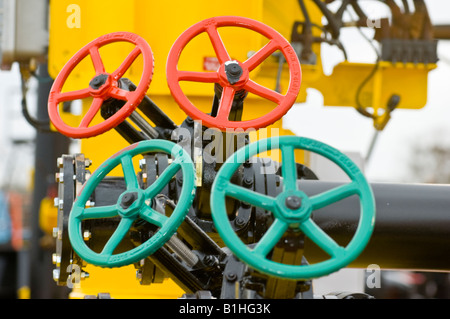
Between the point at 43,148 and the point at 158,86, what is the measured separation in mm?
4562

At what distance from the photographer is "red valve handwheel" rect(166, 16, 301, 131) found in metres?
1.08

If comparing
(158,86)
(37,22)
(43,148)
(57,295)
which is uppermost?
(37,22)

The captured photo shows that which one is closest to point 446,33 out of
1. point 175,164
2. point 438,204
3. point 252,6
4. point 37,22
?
point 252,6

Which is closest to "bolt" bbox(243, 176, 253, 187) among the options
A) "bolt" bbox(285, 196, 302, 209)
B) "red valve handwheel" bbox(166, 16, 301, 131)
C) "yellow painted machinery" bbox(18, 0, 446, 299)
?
"yellow painted machinery" bbox(18, 0, 446, 299)

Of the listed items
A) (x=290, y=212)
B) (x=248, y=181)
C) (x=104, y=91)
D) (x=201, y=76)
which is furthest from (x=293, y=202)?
(x=104, y=91)

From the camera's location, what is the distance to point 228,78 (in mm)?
1105

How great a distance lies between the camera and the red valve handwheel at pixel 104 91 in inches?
44.0

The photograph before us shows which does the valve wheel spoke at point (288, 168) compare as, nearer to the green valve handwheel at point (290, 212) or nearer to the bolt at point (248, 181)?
the green valve handwheel at point (290, 212)

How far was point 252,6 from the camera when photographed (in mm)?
1835

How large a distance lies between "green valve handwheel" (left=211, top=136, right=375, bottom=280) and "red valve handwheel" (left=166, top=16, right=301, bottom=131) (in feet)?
0.42

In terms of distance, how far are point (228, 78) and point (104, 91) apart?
0.23 metres

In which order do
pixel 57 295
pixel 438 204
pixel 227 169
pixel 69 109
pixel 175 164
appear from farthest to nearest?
pixel 57 295 → pixel 69 109 → pixel 438 204 → pixel 175 164 → pixel 227 169

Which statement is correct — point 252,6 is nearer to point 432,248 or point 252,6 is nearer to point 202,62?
point 202,62

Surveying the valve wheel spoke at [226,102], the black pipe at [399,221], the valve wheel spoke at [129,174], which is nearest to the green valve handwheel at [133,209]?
the valve wheel spoke at [129,174]
